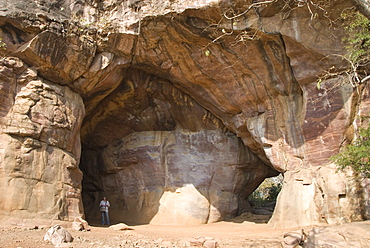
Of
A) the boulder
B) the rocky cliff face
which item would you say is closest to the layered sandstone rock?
the rocky cliff face

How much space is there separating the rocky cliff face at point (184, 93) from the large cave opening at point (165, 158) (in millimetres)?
73

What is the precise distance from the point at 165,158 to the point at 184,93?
3196 millimetres

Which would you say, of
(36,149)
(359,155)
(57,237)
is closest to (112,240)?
(57,237)

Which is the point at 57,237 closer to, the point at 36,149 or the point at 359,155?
the point at 36,149

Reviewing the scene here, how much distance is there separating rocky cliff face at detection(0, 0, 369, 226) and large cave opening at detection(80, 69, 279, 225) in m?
0.07

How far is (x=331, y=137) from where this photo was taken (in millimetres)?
11914

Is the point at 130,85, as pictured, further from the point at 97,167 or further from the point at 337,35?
the point at 337,35

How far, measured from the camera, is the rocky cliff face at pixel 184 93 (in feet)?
36.5

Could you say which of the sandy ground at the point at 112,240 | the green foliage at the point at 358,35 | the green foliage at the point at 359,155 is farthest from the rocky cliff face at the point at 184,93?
the green foliage at the point at 359,155

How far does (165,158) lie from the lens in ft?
53.8

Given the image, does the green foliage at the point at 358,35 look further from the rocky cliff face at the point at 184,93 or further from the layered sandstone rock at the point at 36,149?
the layered sandstone rock at the point at 36,149

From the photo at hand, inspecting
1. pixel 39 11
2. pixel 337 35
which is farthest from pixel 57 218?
pixel 337 35

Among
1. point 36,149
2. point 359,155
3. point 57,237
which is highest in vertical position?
point 36,149

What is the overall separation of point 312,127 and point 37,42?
974 centimetres
